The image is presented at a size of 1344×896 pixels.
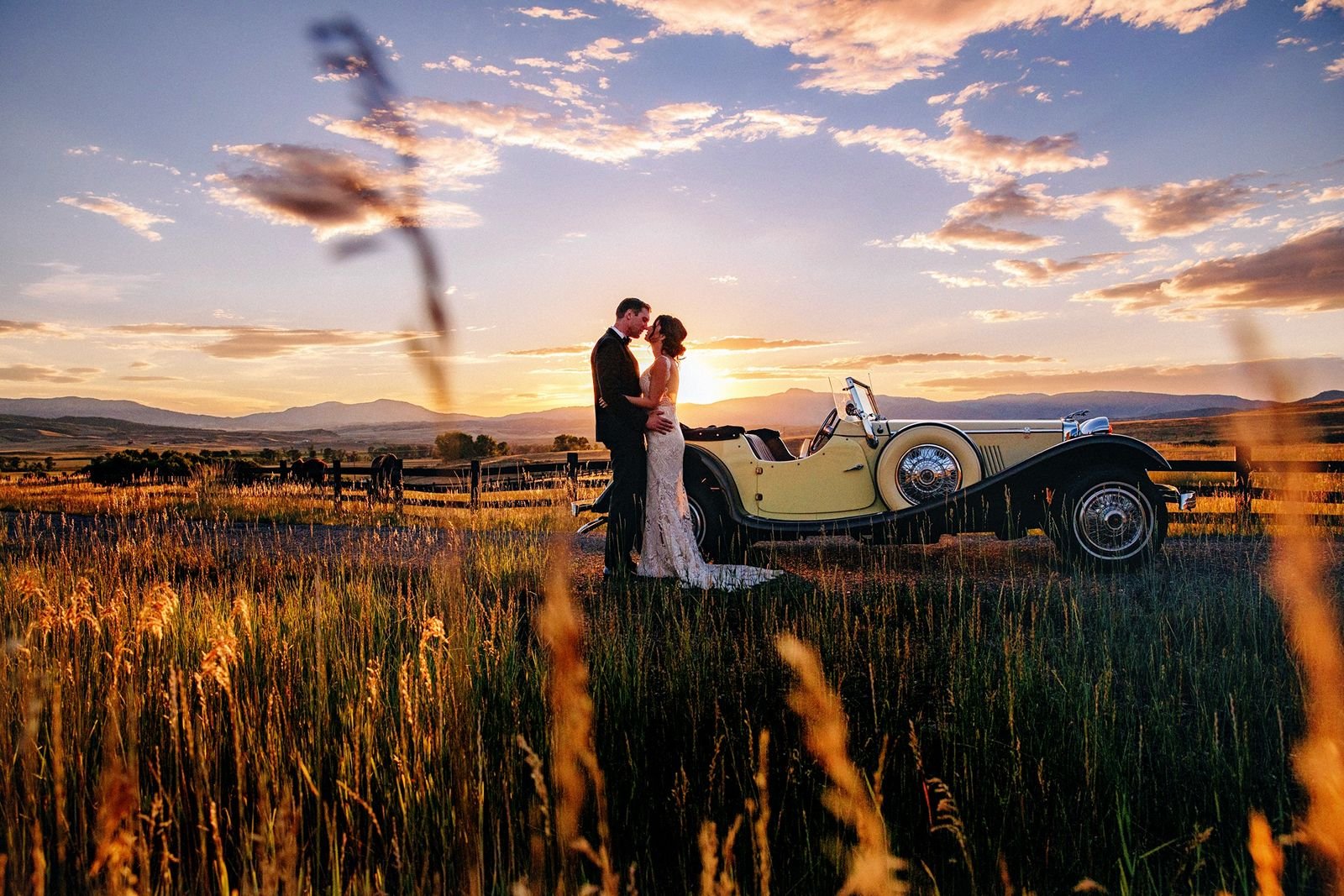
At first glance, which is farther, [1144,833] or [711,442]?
[711,442]

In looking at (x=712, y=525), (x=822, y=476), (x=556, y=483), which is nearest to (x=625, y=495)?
(x=712, y=525)

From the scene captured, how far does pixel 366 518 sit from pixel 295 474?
1066cm

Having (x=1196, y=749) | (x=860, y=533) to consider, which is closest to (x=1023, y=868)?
(x=1196, y=749)

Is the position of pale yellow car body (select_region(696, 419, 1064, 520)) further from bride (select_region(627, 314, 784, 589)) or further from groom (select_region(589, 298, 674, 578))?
groom (select_region(589, 298, 674, 578))

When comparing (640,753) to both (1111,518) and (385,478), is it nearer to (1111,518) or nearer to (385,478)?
(1111,518)

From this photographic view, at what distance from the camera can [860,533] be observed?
8070 millimetres

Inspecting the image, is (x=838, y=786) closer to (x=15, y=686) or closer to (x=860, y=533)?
(x=15, y=686)

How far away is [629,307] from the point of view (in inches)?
279

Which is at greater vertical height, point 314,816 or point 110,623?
point 110,623

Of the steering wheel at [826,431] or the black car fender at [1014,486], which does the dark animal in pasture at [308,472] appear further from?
the black car fender at [1014,486]

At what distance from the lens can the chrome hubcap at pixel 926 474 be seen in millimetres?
7781

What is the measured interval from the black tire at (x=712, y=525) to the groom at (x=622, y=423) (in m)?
0.86

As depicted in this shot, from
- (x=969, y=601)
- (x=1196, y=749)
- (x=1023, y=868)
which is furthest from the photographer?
(x=969, y=601)

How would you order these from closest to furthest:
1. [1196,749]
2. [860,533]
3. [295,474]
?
[1196,749] < [860,533] < [295,474]
